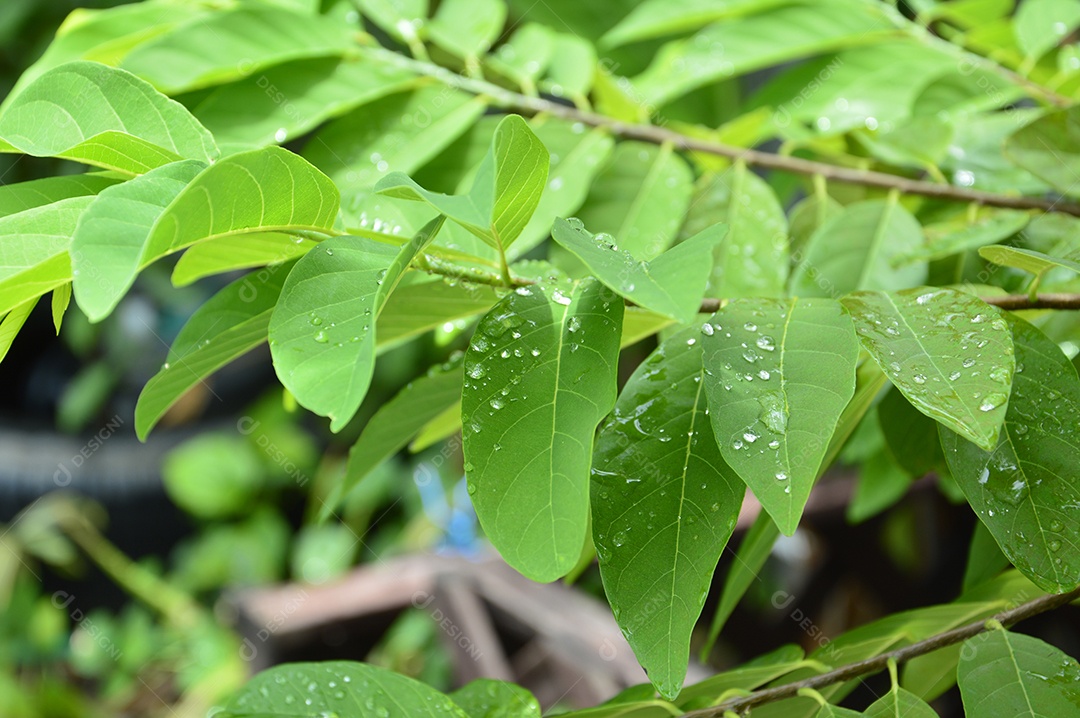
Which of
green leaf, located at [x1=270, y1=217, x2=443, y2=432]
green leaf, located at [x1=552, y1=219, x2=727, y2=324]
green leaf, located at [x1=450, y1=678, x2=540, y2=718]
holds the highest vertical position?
green leaf, located at [x1=552, y1=219, x2=727, y2=324]

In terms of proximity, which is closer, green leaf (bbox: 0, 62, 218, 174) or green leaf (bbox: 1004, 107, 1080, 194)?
green leaf (bbox: 0, 62, 218, 174)

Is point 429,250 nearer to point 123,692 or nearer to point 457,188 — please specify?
point 457,188

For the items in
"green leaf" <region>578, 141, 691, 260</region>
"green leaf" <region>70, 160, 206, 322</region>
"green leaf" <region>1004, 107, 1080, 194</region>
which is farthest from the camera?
"green leaf" <region>578, 141, 691, 260</region>

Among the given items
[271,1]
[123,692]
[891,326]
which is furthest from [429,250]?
[123,692]

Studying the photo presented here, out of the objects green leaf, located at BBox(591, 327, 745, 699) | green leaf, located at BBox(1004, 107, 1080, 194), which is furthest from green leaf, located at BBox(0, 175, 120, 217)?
green leaf, located at BBox(1004, 107, 1080, 194)

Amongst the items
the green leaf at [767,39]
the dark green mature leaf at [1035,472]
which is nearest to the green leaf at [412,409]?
the dark green mature leaf at [1035,472]

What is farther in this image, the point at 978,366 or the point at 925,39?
the point at 925,39

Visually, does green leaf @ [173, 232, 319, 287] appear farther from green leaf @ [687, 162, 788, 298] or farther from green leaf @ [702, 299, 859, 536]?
green leaf @ [687, 162, 788, 298]
